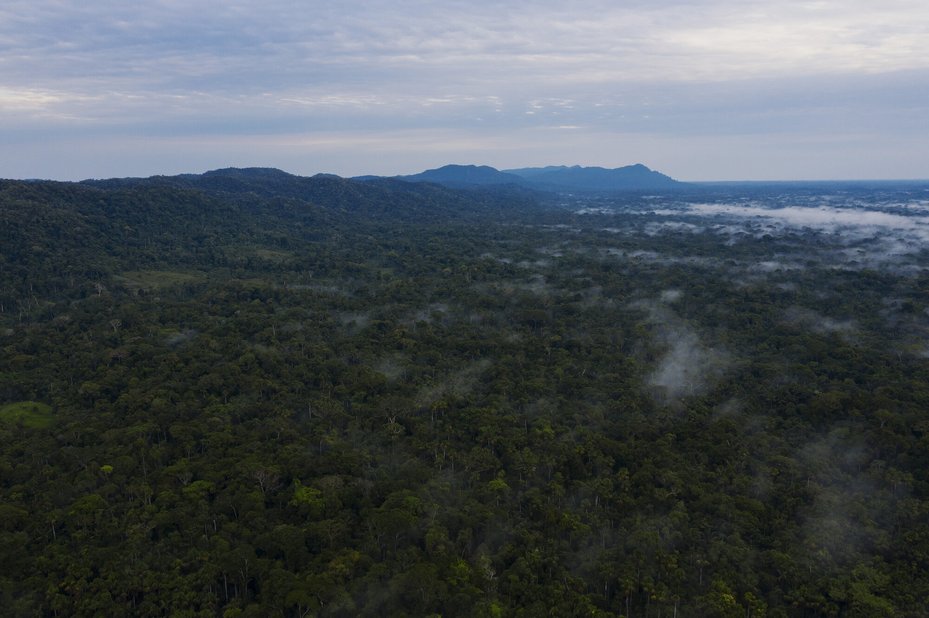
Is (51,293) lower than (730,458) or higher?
higher

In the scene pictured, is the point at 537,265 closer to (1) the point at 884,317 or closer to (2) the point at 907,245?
(1) the point at 884,317

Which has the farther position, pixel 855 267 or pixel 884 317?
pixel 855 267

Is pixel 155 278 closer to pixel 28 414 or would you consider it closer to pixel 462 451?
pixel 28 414

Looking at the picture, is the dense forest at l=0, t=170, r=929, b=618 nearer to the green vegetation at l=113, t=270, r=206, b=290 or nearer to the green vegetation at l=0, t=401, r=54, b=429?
the green vegetation at l=0, t=401, r=54, b=429

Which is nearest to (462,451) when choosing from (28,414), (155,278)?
(28,414)

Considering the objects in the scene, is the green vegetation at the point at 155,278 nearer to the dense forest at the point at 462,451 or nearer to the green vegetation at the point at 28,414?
the dense forest at the point at 462,451

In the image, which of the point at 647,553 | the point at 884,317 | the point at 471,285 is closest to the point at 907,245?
the point at 884,317
